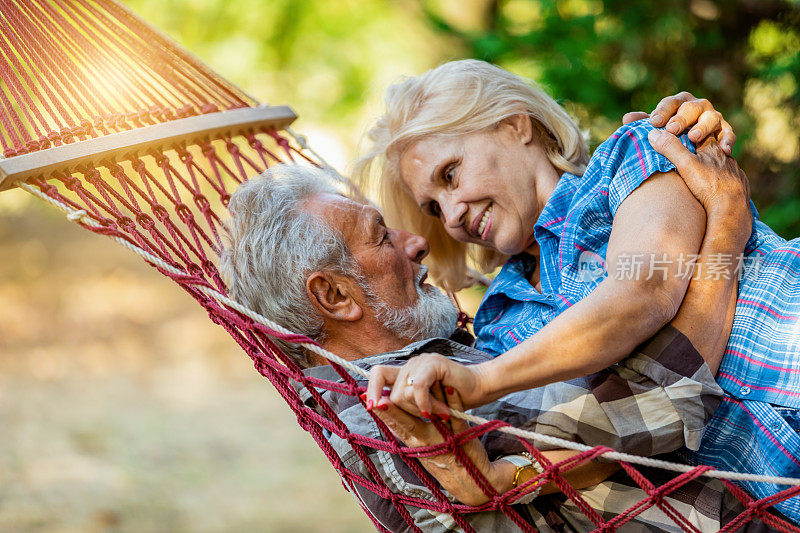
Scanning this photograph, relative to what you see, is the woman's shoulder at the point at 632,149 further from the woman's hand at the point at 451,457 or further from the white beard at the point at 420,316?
the woman's hand at the point at 451,457

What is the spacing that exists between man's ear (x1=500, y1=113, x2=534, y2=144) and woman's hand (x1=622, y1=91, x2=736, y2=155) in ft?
1.51

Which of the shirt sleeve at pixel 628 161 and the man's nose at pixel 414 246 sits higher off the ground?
the man's nose at pixel 414 246

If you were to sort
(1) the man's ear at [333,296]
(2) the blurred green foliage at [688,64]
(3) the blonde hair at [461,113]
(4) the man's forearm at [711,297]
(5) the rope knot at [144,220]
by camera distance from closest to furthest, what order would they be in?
(4) the man's forearm at [711,297], (1) the man's ear at [333,296], (5) the rope knot at [144,220], (3) the blonde hair at [461,113], (2) the blurred green foliage at [688,64]

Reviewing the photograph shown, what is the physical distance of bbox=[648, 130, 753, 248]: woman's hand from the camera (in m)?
1.57

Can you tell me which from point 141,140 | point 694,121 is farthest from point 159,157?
point 694,121

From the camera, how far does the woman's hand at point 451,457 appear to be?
4.43ft

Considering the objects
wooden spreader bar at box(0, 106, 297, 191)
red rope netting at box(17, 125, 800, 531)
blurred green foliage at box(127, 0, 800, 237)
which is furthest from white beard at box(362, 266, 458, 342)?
blurred green foliage at box(127, 0, 800, 237)

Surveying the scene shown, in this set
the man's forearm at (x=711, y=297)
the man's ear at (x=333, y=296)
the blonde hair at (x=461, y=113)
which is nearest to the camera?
the man's forearm at (x=711, y=297)

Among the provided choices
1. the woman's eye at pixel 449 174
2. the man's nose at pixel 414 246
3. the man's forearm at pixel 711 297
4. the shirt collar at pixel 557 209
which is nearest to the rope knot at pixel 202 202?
the man's nose at pixel 414 246

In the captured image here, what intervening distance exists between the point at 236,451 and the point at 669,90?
351 cm

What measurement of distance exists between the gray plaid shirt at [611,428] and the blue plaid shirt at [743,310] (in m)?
0.11

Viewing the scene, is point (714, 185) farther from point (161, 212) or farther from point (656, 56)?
point (656, 56)

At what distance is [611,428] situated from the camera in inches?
58.6

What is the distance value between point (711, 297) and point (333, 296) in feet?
2.80
